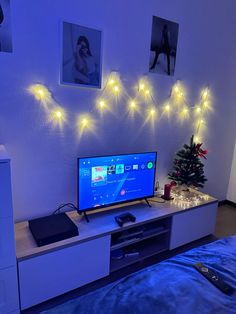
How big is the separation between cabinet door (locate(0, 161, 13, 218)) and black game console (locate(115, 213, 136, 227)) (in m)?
0.90

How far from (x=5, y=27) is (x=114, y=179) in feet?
Answer: 4.75

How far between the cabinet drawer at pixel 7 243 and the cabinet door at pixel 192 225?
1.46m

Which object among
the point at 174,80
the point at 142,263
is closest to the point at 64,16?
the point at 174,80

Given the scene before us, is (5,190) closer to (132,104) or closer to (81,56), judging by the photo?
(81,56)

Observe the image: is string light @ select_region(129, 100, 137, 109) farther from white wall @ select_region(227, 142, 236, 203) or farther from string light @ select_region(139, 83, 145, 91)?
white wall @ select_region(227, 142, 236, 203)

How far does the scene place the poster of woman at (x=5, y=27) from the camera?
1.62 meters

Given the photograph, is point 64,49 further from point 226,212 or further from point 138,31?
point 226,212

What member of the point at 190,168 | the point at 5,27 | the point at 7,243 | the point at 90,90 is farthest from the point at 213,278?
the point at 5,27

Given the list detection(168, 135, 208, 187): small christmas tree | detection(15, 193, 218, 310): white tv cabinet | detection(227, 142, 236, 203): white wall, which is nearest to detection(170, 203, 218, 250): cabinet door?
detection(15, 193, 218, 310): white tv cabinet

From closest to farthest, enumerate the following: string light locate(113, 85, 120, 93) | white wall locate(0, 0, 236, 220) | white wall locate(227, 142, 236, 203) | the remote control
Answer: the remote control
white wall locate(0, 0, 236, 220)
string light locate(113, 85, 120, 93)
white wall locate(227, 142, 236, 203)

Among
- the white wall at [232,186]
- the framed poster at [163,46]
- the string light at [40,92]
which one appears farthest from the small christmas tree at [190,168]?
the string light at [40,92]

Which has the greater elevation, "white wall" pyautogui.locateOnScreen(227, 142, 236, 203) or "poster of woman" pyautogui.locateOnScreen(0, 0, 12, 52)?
"poster of woman" pyautogui.locateOnScreen(0, 0, 12, 52)

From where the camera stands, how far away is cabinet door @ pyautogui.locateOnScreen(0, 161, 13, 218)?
4.52ft

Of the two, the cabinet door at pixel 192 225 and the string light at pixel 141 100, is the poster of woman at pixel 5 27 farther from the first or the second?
the cabinet door at pixel 192 225
